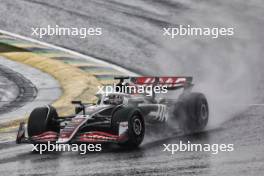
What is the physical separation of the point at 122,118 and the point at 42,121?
5.27 feet

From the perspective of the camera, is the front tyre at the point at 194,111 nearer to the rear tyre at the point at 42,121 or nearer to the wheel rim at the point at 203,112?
the wheel rim at the point at 203,112

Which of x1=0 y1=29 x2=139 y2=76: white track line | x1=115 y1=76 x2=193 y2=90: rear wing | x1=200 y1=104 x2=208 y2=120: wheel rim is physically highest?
x1=0 y1=29 x2=139 y2=76: white track line

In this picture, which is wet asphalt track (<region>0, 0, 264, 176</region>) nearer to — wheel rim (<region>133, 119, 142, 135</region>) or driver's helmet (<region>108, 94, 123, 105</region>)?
wheel rim (<region>133, 119, 142, 135</region>)

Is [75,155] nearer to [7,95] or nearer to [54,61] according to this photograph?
[7,95]

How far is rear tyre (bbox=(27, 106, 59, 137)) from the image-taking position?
13969mm

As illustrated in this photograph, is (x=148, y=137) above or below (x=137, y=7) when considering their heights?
below

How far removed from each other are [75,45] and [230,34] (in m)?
5.34

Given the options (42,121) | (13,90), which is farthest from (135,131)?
(13,90)

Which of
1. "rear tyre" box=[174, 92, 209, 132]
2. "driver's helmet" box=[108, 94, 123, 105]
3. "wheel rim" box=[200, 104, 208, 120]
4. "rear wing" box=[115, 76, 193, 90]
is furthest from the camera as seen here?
"rear wing" box=[115, 76, 193, 90]

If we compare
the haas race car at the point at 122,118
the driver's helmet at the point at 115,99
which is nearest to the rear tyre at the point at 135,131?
the haas race car at the point at 122,118

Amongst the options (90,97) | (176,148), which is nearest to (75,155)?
(176,148)

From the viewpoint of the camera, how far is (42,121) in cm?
1404

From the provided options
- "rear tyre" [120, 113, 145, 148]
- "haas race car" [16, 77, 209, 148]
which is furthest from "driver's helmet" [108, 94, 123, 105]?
"rear tyre" [120, 113, 145, 148]

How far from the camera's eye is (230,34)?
25641mm
